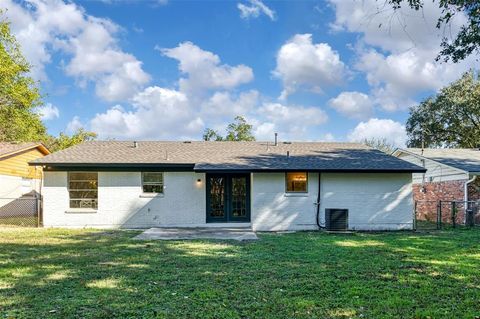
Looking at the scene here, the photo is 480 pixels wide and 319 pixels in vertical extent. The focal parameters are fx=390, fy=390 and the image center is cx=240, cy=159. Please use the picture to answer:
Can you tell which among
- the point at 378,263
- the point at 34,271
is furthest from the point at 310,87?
the point at 34,271

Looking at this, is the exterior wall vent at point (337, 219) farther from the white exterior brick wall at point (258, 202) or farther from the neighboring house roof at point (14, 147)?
the neighboring house roof at point (14, 147)

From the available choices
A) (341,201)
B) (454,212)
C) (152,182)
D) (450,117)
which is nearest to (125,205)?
(152,182)

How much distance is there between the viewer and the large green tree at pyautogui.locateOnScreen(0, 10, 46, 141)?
69.0 ft

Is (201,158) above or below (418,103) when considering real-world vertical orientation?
below

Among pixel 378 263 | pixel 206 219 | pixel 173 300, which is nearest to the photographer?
pixel 173 300

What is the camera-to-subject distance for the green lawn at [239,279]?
4734mm

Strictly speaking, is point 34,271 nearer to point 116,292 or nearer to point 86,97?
point 116,292

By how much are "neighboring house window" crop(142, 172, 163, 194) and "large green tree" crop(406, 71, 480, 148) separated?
2236 cm

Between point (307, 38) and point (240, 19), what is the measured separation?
3.04 metres

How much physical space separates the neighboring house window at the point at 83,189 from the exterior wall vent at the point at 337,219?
8.78 meters

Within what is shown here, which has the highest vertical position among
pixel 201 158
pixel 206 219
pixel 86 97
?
pixel 86 97

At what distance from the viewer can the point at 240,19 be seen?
1636 cm

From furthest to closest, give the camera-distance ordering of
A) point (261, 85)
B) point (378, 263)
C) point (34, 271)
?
point (261, 85), point (378, 263), point (34, 271)

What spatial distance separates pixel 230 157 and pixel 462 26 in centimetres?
937
